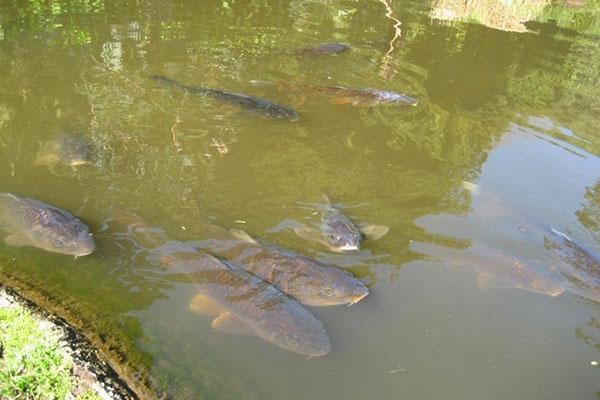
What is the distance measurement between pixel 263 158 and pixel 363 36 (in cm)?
711

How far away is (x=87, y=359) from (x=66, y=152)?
323cm

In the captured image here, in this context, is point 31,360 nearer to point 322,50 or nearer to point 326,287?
point 326,287

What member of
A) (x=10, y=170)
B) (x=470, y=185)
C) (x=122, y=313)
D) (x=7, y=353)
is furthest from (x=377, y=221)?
(x=10, y=170)

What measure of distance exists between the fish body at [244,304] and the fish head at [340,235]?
3.21 feet

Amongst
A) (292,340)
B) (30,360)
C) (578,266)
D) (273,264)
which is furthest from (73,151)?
(578,266)

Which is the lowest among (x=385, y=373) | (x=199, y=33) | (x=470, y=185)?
(x=385, y=373)

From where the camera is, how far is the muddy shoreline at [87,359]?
10.9 feet

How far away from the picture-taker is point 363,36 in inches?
492

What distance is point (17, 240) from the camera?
4.70 meters

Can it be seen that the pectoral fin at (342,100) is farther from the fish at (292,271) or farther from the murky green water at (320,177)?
the fish at (292,271)

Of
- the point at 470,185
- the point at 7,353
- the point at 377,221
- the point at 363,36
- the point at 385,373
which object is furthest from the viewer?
the point at 363,36

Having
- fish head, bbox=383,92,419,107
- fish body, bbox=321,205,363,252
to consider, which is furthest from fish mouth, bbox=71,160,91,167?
fish head, bbox=383,92,419,107

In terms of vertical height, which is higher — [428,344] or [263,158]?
[263,158]

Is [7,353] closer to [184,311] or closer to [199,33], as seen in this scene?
[184,311]
